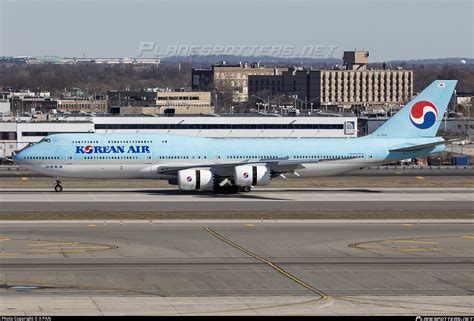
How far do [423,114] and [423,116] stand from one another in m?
0.18

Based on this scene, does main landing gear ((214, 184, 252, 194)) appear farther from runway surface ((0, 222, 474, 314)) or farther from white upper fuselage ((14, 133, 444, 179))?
runway surface ((0, 222, 474, 314))

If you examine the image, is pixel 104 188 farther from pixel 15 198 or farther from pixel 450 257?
pixel 450 257

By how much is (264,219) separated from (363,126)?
4039 inches

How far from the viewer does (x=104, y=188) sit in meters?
83.4

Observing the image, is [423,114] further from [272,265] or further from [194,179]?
[272,265]

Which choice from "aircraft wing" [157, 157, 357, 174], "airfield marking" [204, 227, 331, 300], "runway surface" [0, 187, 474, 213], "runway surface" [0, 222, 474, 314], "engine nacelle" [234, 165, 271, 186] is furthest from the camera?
"aircraft wing" [157, 157, 357, 174]

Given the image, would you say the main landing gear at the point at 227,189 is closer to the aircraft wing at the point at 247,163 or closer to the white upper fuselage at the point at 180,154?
the white upper fuselage at the point at 180,154

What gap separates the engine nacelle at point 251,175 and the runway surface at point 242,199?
1.11 meters

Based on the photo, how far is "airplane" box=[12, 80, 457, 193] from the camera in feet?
256

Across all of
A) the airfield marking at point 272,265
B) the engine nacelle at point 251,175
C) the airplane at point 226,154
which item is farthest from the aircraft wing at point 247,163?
the airfield marking at point 272,265

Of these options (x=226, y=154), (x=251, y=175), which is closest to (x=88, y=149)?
(x=226, y=154)

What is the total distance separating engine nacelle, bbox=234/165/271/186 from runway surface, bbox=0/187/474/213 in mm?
1112

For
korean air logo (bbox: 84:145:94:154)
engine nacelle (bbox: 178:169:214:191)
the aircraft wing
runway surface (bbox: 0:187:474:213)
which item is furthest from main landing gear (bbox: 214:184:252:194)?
korean air logo (bbox: 84:145:94:154)

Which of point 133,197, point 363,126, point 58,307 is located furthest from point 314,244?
point 363,126
